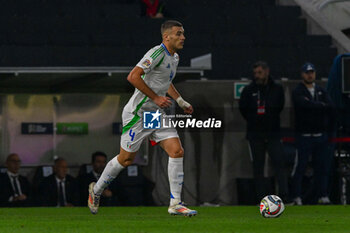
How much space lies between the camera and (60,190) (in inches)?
513

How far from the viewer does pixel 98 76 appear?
13.4m

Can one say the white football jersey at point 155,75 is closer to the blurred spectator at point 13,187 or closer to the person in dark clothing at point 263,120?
the person in dark clothing at point 263,120

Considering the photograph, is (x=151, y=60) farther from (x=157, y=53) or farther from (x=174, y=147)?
(x=174, y=147)

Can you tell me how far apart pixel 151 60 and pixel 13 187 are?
477cm

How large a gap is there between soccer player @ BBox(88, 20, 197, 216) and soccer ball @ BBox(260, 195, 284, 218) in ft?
2.41

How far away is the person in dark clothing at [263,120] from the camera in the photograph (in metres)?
12.7

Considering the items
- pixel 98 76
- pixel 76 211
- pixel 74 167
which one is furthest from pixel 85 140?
pixel 76 211

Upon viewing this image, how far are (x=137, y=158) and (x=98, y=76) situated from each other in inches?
57.9

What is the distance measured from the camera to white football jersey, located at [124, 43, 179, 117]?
896 centimetres

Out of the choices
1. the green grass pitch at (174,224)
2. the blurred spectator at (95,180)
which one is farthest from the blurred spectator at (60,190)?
the green grass pitch at (174,224)

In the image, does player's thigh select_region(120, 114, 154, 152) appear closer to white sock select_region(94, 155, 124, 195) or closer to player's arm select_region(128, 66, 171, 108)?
white sock select_region(94, 155, 124, 195)

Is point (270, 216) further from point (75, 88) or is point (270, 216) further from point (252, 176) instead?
point (75, 88)

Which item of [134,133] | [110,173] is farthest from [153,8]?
[134,133]

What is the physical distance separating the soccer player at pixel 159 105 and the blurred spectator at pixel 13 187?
12.3 ft
